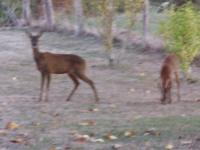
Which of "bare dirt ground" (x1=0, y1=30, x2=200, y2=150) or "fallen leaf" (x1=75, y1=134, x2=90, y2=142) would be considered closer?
"fallen leaf" (x1=75, y1=134, x2=90, y2=142)

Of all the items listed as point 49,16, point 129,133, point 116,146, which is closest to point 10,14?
point 49,16

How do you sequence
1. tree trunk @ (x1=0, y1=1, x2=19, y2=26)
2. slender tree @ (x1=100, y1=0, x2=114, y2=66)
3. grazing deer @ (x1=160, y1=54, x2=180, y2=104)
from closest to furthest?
grazing deer @ (x1=160, y1=54, x2=180, y2=104) → slender tree @ (x1=100, y1=0, x2=114, y2=66) → tree trunk @ (x1=0, y1=1, x2=19, y2=26)

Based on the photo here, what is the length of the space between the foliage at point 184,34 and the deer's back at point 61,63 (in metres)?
4.08

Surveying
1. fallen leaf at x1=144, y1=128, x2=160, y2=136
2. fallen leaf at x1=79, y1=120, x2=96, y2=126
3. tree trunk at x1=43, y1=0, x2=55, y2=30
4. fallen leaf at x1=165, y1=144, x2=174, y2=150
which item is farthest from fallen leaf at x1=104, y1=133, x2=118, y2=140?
tree trunk at x1=43, y1=0, x2=55, y2=30

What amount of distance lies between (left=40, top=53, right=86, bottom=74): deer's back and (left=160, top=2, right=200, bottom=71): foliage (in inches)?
161

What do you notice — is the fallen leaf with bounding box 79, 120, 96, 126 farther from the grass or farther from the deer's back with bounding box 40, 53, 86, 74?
the deer's back with bounding box 40, 53, 86, 74

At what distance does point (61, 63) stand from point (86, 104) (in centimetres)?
98

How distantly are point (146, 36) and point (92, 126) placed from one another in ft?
44.1

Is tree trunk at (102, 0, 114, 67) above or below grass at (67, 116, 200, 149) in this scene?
below

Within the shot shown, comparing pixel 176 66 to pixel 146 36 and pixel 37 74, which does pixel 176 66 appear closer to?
pixel 37 74

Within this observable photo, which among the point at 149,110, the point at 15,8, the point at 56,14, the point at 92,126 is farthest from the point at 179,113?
the point at 15,8

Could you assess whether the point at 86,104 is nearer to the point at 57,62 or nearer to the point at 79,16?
the point at 57,62

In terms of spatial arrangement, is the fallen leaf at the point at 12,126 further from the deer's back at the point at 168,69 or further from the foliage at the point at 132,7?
the foliage at the point at 132,7

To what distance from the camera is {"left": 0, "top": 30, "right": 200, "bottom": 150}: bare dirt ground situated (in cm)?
900
